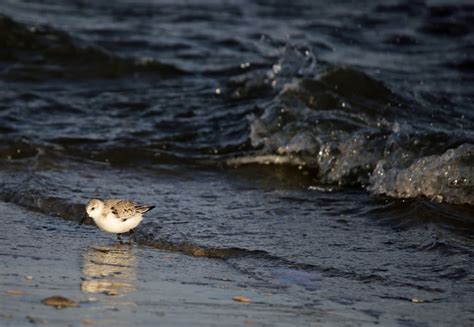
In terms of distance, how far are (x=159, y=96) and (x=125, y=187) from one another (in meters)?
3.18

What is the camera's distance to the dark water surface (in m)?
6.04

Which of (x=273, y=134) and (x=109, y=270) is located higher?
(x=273, y=134)

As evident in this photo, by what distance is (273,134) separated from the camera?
9156 mm

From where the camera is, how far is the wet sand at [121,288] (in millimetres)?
4590

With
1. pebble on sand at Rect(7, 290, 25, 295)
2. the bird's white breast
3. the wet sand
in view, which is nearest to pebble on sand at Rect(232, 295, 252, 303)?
the wet sand

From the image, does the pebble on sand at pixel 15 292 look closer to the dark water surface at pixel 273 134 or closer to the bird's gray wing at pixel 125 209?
the dark water surface at pixel 273 134

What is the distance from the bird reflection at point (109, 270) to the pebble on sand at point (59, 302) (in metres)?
0.25

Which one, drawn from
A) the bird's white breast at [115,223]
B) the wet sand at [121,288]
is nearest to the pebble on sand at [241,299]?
the wet sand at [121,288]

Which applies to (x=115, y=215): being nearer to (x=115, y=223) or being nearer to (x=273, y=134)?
(x=115, y=223)

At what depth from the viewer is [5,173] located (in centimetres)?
817

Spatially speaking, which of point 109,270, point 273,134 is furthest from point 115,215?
point 273,134

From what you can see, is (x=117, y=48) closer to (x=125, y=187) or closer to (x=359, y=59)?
(x=359, y=59)

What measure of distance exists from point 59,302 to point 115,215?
5.15 ft

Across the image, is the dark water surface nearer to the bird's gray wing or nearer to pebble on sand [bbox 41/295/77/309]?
the bird's gray wing
